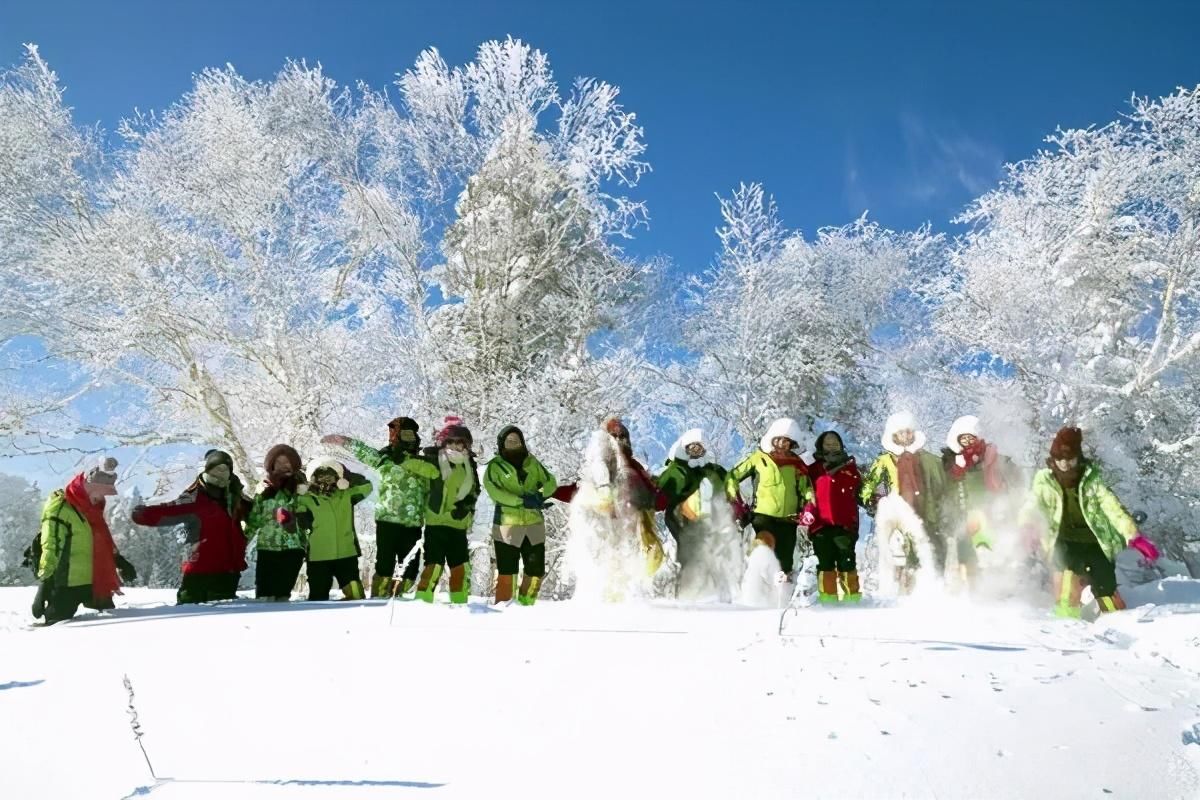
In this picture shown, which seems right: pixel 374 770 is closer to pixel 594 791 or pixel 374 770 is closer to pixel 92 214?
pixel 594 791

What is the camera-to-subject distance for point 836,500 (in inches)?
276

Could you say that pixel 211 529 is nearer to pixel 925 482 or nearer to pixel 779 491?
pixel 779 491

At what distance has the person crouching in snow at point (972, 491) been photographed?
23.4 feet

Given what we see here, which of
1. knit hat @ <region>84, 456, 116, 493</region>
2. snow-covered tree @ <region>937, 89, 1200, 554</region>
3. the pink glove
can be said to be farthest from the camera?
snow-covered tree @ <region>937, 89, 1200, 554</region>

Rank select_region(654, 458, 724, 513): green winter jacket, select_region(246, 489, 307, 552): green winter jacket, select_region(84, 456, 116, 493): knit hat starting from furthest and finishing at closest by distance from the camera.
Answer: select_region(654, 458, 724, 513): green winter jacket, select_region(246, 489, 307, 552): green winter jacket, select_region(84, 456, 116, 493): knit hat

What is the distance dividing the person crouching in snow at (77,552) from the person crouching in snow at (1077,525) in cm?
700

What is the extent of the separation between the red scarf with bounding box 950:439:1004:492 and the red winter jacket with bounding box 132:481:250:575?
250 inches

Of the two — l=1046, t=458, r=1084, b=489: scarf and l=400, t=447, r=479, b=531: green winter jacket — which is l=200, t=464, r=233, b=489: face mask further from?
l=1046, t=458, r=1084, b=489: scarf

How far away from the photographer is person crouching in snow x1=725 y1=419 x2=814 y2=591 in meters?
7.13

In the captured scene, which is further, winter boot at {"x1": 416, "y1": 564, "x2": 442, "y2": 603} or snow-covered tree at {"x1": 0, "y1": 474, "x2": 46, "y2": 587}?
snow-covered tree at {"x1": 0, "y1": 474, "x2": 46, "y2": 587}

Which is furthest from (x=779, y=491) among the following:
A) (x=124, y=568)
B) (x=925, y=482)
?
(x=124, y=568)

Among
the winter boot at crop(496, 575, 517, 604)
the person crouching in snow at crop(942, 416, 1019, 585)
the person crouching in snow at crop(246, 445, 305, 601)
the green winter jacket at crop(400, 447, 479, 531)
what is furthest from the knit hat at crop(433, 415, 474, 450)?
the person crouching in snow at crop(942, 416, 1019, 585)

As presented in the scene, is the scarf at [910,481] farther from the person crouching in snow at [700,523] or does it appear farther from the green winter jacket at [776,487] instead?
the person crouching in snow at [700,523]

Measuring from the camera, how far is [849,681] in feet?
11.9
